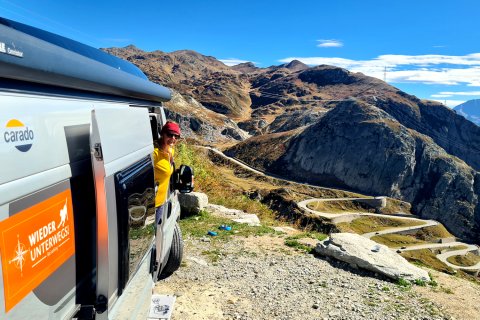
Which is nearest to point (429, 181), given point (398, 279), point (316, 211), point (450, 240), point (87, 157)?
point (450, 240)

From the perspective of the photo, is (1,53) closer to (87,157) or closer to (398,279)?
(87,157)

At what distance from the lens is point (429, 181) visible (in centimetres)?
11150

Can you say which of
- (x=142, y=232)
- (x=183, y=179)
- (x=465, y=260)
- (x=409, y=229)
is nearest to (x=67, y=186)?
(x=142, y=232)

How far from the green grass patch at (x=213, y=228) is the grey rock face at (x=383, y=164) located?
96.7 m

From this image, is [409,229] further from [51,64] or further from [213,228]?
[51,64]

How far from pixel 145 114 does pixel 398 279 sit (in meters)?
7.06

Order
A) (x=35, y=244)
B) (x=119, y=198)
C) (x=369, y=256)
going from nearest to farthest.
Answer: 1. (x=35, y=244)
2. (x=119, y=198)
3. (x=369, y=256)

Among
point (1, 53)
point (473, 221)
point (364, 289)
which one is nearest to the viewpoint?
point (1, 53)

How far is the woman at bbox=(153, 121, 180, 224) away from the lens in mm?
4723

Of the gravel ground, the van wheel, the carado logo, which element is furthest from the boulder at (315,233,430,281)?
the carado logo

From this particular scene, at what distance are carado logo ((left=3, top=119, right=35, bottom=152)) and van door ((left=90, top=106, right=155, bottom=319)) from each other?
505 mm

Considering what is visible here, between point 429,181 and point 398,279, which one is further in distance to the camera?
point 429,181

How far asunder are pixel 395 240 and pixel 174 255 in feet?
231

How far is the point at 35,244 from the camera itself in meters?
1.99
